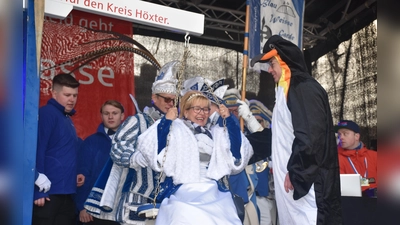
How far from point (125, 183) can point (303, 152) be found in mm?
1457

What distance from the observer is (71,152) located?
4.04 m

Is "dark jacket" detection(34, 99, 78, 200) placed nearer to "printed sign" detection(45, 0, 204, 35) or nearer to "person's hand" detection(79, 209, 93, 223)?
"person's hand" detection(79, 209, 93, 223)

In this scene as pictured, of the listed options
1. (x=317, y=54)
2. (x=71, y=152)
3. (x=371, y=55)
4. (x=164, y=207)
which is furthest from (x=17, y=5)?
(x=317, y=54)

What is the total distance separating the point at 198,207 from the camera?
10.4 ft

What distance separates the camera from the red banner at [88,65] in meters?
5.75

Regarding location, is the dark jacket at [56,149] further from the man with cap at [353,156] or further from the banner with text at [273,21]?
the man with cap at [353,156]

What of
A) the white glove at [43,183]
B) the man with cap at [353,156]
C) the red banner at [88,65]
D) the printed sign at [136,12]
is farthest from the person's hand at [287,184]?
the red banner at [88,65]

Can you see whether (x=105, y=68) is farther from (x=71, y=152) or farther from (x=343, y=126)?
(x=343, y=126)

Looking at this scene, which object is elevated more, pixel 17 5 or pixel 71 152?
pixel 17 5

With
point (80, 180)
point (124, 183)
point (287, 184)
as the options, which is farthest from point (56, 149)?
point (287, 184)

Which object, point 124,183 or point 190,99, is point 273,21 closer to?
point 190,99

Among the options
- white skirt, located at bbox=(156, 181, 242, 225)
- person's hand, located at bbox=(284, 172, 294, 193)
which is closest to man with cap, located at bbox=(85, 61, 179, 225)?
white skirt, located at bbox=(156, 181, 242, 225)

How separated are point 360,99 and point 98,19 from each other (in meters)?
4.04

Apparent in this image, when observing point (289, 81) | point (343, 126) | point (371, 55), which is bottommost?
point (343, 126)
